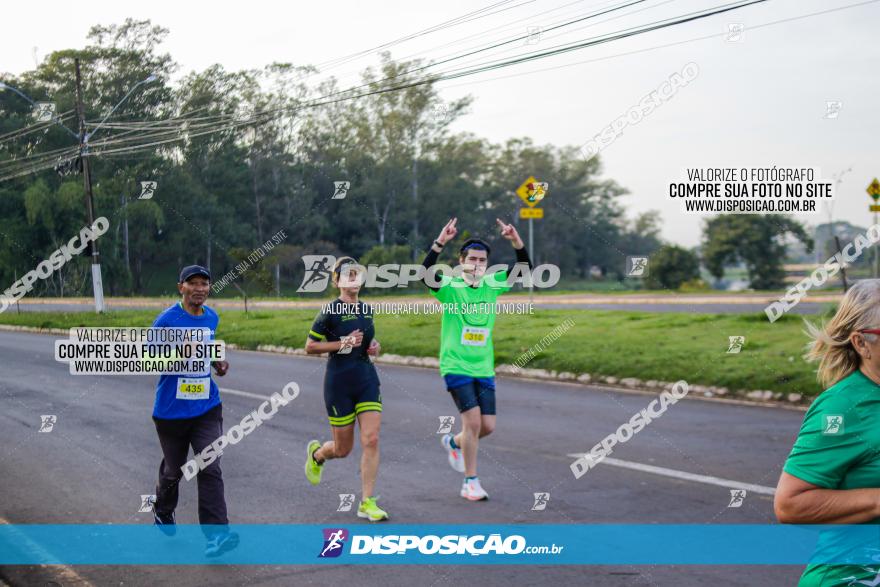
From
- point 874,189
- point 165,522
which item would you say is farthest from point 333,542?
point 874,189

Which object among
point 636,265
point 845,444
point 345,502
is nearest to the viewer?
point 845,444

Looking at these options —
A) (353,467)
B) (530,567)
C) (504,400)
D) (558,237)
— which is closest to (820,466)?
(530,567)

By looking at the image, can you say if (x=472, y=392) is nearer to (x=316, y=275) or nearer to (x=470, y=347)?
(x=470, y=347)

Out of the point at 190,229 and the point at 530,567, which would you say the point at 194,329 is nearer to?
the point at 530,567

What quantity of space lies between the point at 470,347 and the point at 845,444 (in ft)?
17.5

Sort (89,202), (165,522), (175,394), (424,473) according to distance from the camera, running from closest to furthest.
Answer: (175,394) → (165,522) → (424,473) → (89,202)

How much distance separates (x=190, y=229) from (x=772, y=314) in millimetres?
39876

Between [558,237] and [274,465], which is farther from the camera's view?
[558,237]

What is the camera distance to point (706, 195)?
1527cm

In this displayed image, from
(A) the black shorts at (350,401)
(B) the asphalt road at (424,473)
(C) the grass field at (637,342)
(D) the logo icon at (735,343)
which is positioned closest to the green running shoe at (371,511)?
(B) the asphalt road at (424,473)

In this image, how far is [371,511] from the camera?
724cm

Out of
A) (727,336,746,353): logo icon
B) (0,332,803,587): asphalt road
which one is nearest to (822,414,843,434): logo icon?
(0,332,803,587): asphalt road

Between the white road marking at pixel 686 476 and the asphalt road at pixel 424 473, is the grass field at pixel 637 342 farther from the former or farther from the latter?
the white road marking at pixel 686 476

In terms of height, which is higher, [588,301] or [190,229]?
[190,229]
